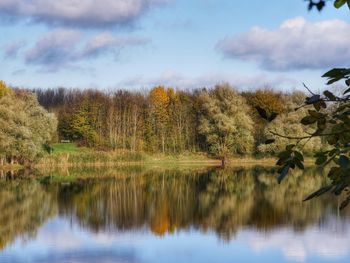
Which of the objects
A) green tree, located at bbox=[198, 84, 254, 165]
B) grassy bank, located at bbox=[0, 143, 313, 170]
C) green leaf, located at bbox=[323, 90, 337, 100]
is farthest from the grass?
green leaf, located at bbox=[323, 90, 337, 100]

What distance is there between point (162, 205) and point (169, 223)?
191 inches

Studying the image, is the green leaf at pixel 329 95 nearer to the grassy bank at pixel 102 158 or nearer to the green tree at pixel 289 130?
the grassy bank at pixel 102 158

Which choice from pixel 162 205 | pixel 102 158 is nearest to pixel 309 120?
pixel 162 205

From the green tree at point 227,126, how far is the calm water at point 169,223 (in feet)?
64.3

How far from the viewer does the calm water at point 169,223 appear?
14.4 m

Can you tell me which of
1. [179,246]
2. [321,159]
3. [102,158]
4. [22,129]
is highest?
[22,129]

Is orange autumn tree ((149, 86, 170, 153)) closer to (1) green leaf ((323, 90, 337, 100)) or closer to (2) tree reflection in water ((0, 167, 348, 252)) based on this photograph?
(2) tree reflection in water ((0, 167, 348, 252))

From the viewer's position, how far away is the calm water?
14375mm

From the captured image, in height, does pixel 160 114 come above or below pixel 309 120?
above

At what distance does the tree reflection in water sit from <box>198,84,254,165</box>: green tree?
642 inches

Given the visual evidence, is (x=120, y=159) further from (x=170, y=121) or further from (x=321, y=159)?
(x=321, y=159)

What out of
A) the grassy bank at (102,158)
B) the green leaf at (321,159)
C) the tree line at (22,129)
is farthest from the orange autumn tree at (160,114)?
the green leaf at (321,159)

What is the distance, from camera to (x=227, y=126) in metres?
51.2

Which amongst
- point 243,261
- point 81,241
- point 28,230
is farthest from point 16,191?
point 243,261
